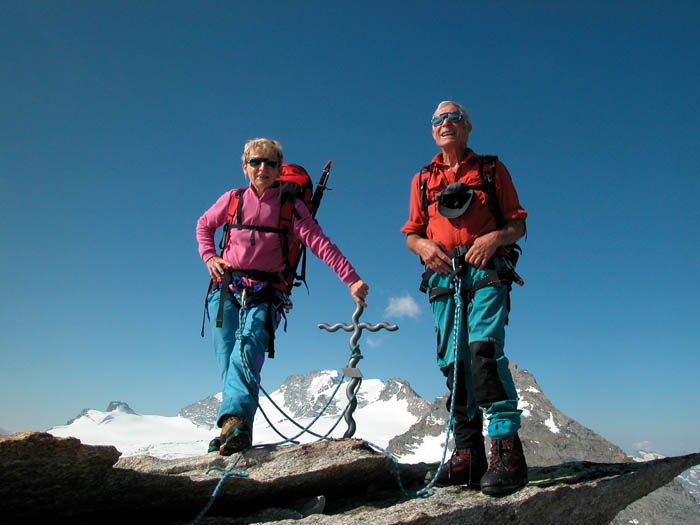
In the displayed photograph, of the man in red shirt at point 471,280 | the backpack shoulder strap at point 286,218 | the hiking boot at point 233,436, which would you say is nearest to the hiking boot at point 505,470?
the man in red shirt at point 471,280

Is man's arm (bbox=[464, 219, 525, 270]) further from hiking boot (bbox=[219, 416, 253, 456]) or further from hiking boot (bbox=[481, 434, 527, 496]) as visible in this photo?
hiking boot (bbox=[219, 416, 253, 456])

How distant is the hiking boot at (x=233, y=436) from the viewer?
5.17 m

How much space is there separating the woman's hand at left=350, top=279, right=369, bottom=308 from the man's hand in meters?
0.83

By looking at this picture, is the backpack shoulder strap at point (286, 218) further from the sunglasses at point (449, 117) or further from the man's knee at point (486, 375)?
the man's knee at point (486, 375)

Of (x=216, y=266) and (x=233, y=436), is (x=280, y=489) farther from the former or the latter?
(x=216, y=266)

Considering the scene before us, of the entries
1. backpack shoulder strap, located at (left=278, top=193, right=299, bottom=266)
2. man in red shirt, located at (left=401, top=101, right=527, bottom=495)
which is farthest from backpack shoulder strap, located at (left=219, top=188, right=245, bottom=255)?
man in red shirt, located at (left=401, top=101, right=527, bottom=495)

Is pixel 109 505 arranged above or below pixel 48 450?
below

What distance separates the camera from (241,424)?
5305mm

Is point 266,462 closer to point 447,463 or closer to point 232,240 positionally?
point 447,463

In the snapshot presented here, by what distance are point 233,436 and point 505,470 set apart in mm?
2853

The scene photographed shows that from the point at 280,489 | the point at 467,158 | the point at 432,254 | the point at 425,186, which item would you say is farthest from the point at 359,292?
the point at 280,489

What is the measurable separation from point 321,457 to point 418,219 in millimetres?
3130

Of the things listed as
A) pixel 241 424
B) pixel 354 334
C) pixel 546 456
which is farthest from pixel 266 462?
pixel 546 456

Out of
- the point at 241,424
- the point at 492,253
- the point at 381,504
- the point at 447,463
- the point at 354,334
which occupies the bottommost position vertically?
the point at 381,504
